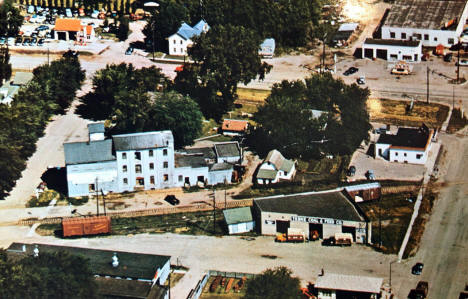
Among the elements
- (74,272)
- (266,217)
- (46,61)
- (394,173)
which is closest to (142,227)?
(266,217)

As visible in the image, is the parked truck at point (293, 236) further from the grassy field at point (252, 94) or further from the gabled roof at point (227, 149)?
the grassy field at point (252, 94)

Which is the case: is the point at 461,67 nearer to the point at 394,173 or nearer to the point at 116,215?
the point at 394,173

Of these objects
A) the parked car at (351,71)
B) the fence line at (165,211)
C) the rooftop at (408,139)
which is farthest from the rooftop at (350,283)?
the parked car at (351,71)

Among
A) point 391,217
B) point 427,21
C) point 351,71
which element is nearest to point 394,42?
point 427,21

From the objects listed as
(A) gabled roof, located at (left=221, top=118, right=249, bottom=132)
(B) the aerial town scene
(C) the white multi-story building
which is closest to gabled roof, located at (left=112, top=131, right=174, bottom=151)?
(C) the white multi-story building

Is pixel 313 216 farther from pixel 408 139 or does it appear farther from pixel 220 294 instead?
pixel 408 139

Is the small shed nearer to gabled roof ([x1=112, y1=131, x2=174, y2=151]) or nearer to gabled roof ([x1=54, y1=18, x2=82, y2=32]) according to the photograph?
gabled roof ([x1=112, y1=131, x2=174, y2=151])
